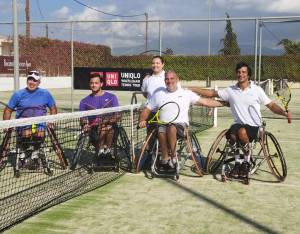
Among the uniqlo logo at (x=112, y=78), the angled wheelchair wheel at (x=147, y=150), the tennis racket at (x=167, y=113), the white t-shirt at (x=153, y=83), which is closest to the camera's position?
the tennis racket at (x=167, y=113)

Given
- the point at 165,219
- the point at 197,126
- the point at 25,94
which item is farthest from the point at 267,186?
the point at 197,126

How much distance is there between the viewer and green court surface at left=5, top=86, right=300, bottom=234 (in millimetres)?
4809

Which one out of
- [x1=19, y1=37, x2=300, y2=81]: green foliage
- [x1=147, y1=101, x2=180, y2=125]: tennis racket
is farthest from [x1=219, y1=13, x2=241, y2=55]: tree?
[x1=147, y1=101, x2=180, y2=125]: tennis racket

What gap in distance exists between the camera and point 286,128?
12.9 metres

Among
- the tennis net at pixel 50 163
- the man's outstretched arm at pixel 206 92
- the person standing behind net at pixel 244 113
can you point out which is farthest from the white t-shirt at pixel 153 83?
the person standing behind net at pixel 244 113

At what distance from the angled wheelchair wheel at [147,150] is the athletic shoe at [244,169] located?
123 cm

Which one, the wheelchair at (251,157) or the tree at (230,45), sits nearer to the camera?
the wheelchair at (251,157)

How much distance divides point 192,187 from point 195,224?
1514 mm

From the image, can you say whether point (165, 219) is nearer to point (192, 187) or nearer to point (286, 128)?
point (192, 187)

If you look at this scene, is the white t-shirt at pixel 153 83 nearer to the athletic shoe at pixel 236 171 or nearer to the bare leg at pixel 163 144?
the bare leg at pixel 163 144

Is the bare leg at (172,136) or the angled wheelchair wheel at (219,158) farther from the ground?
the bare leg at (172,136)

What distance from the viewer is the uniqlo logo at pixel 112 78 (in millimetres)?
14695

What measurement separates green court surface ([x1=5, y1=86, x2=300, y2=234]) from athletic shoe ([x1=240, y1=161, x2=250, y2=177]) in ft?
0.49

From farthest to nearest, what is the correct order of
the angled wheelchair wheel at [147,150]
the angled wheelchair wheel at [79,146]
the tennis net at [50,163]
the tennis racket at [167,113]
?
1. the angled wheelchair wheel at [79,146]
2. the angled wheelchair wheel at [147,150]
3. the tennis racket at [167,113]
4. the tennis net at [50,163]
